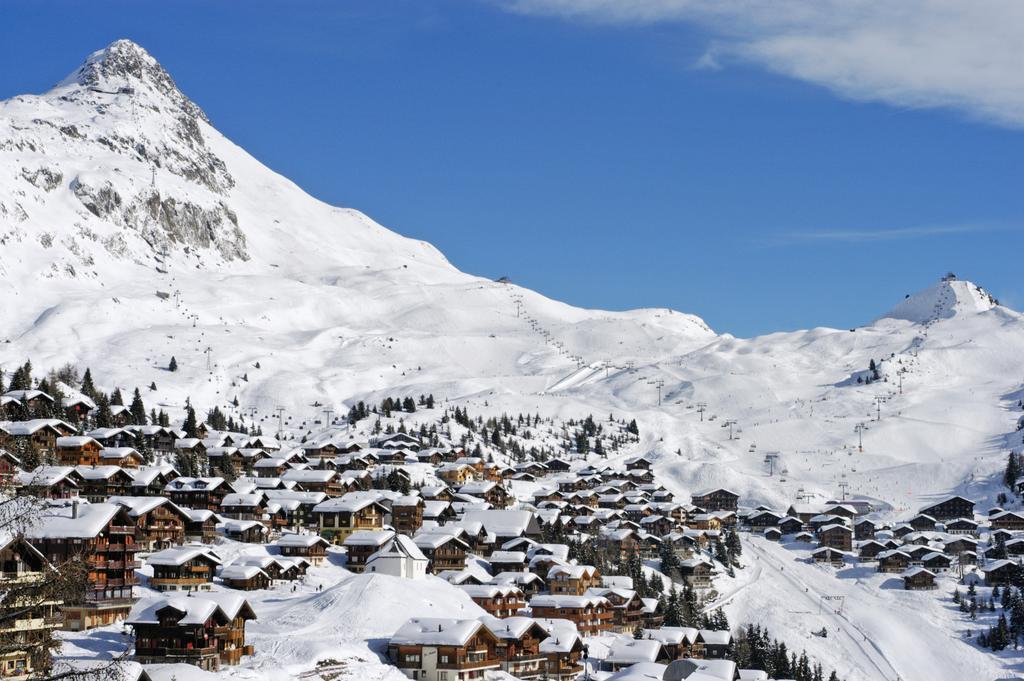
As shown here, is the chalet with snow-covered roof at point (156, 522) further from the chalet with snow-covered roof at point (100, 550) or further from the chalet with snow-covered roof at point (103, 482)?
the chalet with snow-covered roof at point (100, 550)

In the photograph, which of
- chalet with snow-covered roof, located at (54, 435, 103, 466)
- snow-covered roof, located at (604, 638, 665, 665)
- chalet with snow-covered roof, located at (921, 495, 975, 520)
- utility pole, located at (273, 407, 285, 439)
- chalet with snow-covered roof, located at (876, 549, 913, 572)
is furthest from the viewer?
utility pole, located at (273, 407, 285, 439)

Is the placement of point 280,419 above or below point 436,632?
above

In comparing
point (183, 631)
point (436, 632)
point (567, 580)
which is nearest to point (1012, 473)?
point (567, 580)

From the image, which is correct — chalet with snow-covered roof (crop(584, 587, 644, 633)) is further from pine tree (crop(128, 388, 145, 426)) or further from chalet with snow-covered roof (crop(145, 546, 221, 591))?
pine tree (crop(128, 388, 145, 426))

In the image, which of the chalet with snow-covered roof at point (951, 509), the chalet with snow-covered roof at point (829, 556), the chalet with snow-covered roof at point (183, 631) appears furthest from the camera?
the chalet with snow-covered roof at point (951, 509)

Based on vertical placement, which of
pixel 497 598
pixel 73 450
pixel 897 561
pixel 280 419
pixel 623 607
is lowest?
pixel 623 607

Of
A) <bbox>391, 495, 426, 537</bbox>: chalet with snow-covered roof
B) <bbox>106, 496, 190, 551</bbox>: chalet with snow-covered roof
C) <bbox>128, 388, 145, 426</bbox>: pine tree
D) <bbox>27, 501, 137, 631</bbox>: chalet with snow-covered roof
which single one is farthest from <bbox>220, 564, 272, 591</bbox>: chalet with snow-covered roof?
<bbox>128, 388, 145, 426</bbox>: pine tree

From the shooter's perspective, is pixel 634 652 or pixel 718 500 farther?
pixel 718 500

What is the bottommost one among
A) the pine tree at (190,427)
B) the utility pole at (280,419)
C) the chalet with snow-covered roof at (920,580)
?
the chalet with snow-covered roof at (920,580)

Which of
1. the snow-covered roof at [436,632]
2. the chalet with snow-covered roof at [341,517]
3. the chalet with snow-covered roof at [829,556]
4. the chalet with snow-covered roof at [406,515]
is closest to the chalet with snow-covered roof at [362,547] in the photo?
the chalet with snow-covered roof at [341,517]

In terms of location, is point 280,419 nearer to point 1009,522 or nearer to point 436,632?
point 1009,522

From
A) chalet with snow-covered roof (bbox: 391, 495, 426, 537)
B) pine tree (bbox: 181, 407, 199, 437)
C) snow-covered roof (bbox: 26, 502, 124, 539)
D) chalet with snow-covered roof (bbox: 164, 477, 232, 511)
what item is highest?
pine tree (bbox: 181, 407, 199, 437)

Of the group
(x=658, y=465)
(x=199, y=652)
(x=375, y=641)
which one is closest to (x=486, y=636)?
(x=375, y=641)

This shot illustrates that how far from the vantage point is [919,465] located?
177m
